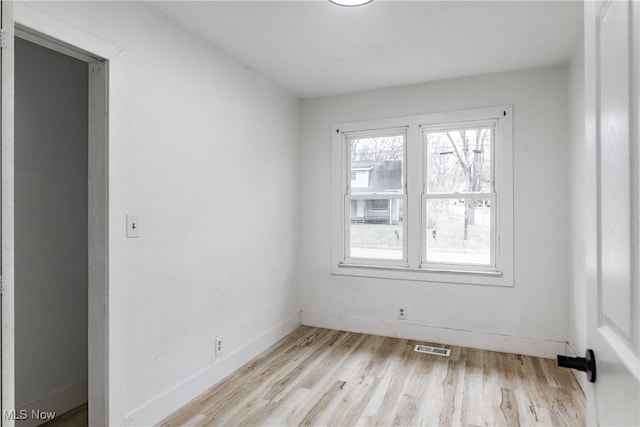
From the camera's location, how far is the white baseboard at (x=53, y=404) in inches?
88.1

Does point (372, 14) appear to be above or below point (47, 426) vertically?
above

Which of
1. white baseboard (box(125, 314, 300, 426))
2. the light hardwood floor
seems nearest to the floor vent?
the light hardwood floor

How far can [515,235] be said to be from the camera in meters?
3.29

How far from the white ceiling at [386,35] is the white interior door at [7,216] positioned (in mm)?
1252

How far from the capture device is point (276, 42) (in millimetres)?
2701

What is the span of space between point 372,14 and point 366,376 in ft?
8.36

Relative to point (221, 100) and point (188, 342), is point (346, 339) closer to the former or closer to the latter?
point (188, 342)

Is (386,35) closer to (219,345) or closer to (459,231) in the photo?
(459,231)

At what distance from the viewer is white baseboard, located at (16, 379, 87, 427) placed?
7.34 ft

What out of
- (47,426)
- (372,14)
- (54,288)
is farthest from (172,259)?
(372,14)

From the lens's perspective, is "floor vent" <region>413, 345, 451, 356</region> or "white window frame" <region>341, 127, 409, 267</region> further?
"white window frame" <region>341, 127, 409, 267</region>

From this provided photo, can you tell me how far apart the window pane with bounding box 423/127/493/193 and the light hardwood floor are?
4.98 feet

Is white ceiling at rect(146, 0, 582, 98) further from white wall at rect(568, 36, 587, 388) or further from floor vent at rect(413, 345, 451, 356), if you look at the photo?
floor vent at rect(413, 345, 451, 356)

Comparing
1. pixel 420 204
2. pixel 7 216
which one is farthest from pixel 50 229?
pixel 420 204
